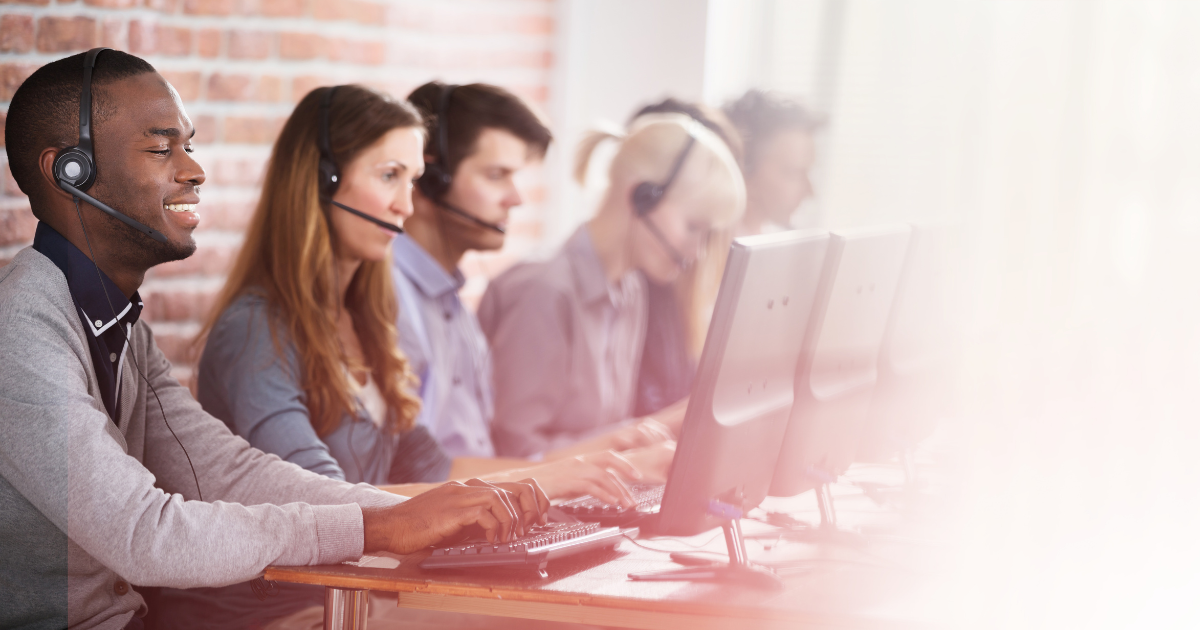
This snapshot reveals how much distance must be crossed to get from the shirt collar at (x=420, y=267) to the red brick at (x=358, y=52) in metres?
0.52

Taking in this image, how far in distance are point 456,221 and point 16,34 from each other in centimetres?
90

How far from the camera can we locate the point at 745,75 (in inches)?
132

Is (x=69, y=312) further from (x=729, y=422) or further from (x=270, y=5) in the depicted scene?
(x=270, y=5)

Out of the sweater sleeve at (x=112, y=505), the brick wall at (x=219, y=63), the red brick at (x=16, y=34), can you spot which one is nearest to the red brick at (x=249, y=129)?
the brick wall at (x=219, y=63)

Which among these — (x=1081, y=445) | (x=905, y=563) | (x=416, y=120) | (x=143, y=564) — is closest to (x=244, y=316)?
(x=416, y=120)

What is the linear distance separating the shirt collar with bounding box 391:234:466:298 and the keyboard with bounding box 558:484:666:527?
74cm

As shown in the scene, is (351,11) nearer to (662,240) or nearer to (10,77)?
(662,240)

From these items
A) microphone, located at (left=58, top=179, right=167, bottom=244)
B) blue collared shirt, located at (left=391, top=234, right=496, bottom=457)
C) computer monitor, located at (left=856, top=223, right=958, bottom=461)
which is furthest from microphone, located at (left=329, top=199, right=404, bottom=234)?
computer monitor, located at (left=856, top=223, right=958, bottom=461)

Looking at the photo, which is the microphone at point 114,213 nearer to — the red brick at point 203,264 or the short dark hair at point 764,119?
the red brick at point 203,264

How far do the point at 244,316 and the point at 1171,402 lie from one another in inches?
50.4

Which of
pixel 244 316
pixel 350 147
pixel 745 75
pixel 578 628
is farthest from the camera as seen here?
pixel 745 75

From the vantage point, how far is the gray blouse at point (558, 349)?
2281 millimetres

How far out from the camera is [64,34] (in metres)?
1.59

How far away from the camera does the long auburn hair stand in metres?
1.61
